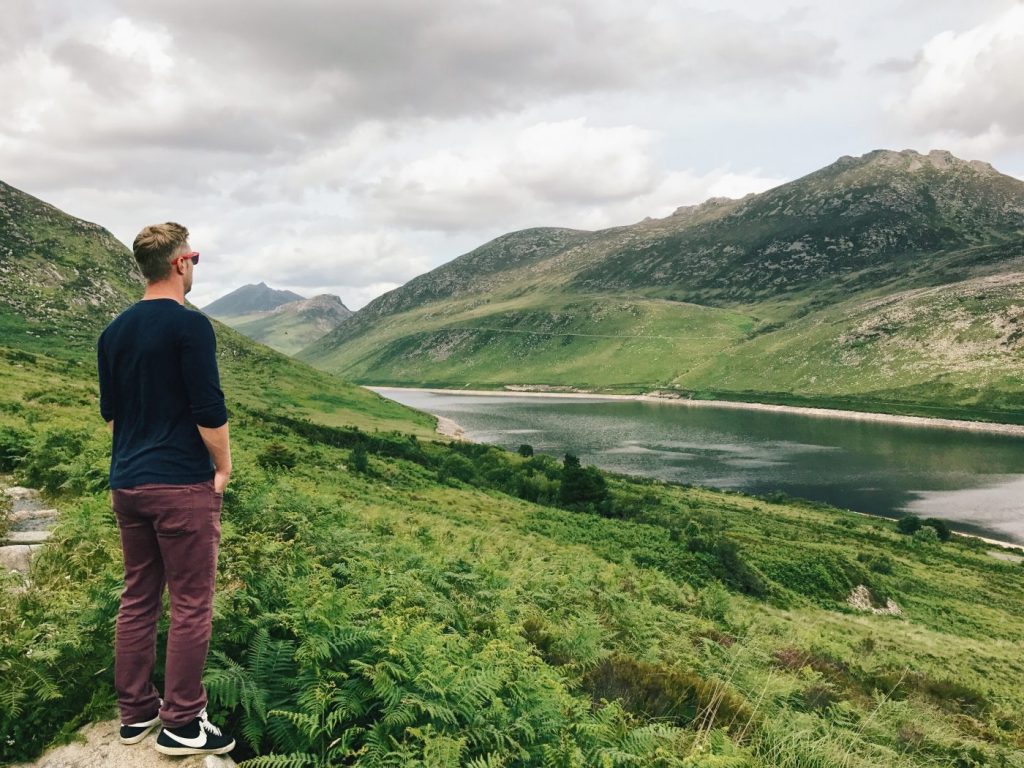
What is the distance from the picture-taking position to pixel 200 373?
5.05 metres

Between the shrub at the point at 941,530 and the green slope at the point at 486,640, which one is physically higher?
the green slope at the point at 486,640

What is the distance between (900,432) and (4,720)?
16378cm

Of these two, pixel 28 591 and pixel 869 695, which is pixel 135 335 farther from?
pixel 869 695

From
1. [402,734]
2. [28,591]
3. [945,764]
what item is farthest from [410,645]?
[945,764]

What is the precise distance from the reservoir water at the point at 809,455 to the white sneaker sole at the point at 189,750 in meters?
86.6

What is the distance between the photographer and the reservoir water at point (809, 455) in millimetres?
81562

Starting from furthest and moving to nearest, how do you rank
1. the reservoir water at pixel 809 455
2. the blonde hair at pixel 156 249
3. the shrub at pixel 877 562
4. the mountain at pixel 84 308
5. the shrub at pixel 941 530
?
the mountain at pixel 84 308
the reservoir water at pixel 809 455
the shrub at pixel 941 530
the shrub at pixel 877 562
the blonde hair at pixel 156 249

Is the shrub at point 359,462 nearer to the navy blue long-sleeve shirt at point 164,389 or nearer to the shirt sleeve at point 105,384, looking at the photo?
the shirt sleeve at point 105,384

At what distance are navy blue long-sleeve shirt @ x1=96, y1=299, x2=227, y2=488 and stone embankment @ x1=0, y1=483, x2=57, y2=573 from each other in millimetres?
4008

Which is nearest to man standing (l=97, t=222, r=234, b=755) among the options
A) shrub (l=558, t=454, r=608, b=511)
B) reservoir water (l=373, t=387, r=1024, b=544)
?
shrub (l=558, t=454, r=608, b=511)

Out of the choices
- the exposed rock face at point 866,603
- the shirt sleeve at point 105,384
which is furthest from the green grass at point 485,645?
the shirt sleeve at point 105,384

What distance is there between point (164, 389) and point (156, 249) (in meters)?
1.29

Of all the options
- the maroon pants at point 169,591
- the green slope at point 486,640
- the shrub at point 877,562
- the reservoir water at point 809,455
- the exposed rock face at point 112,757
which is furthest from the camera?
the reservoir water at point 809,455

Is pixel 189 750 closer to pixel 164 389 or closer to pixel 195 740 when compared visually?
pixel 195 740
